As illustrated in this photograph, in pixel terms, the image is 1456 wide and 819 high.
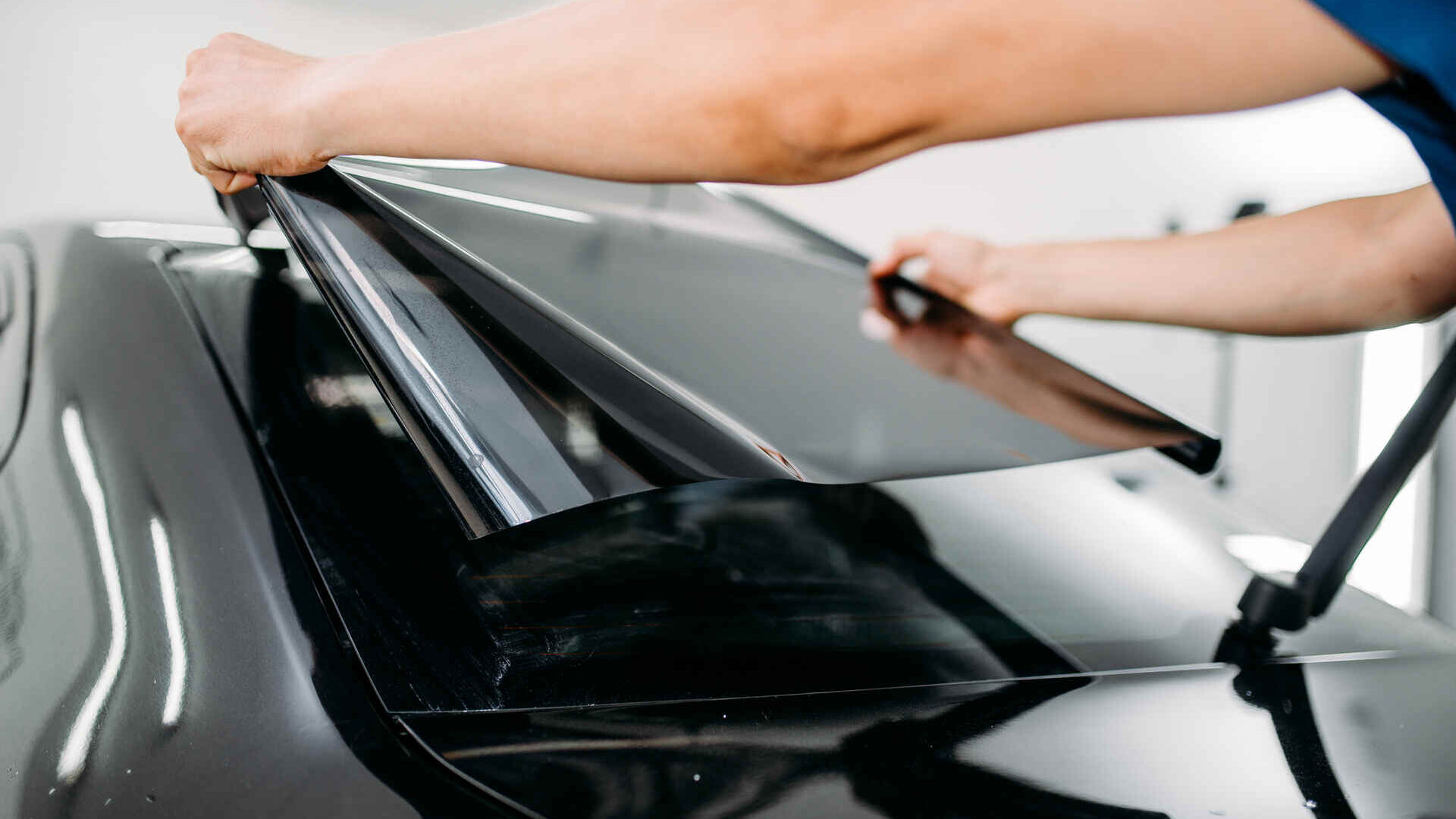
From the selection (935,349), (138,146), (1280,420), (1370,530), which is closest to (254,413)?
(935,349)

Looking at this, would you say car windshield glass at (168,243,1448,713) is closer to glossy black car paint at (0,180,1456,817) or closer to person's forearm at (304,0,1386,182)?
glossy black car paint at (0,180,1456,817)

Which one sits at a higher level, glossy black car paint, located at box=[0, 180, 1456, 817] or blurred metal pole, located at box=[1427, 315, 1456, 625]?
glossy black car paint, located at box=[0, 180, 1456, 817]

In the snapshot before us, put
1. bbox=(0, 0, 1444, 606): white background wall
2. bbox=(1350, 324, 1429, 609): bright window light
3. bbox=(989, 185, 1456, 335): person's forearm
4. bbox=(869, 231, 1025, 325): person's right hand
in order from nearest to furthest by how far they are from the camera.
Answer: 1. bbox=(989, 185, 1456, 335): person's forearm
2. bbox=(869, 231, 1025, 325): person's right hand
3. bbox=(1350, 324, 1429, 609): bright window light
4. bbox=(0, 0, 1444, 606): white background wall

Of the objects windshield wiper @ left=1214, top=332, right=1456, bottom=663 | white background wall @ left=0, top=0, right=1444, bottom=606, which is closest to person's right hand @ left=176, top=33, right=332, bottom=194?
windshield wiper @ left=1214, top=332, right=1456, bottom=663

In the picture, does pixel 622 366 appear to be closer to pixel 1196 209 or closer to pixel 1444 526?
pixel 1444 526

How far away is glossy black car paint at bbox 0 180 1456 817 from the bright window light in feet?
7.06

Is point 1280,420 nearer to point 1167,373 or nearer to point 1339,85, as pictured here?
point 1167,373

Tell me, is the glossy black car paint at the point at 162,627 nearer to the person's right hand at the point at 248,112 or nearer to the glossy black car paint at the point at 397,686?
the glossy black car paint at the point at 397,686

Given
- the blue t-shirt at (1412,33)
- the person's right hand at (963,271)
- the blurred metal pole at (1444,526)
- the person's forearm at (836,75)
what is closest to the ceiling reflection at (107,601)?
the person's forearm at (836,75)

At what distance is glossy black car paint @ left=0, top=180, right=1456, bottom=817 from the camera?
0.94ft

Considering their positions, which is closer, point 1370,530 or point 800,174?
point 800,174

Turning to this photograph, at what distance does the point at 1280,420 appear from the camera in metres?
2.70

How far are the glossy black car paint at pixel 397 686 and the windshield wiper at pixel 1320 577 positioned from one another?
0.05ft

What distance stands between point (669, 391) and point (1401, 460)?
467mm
